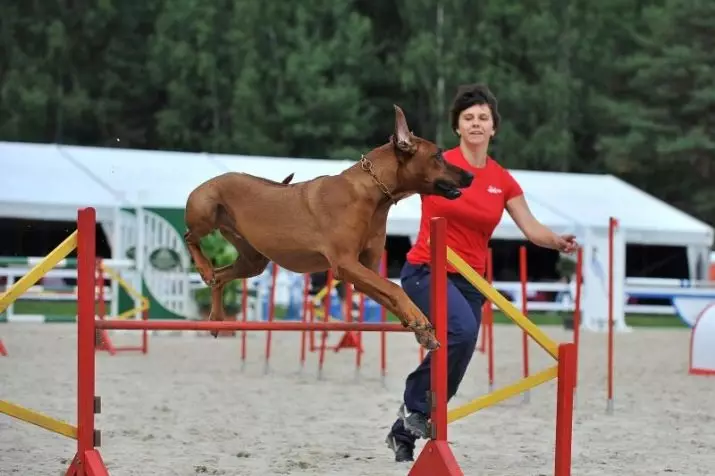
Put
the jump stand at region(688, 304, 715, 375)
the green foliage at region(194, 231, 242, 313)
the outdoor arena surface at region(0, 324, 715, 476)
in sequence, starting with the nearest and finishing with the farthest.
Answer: the outdoor arena surface at region(0, 324, 715, 476)
the jump stand at region(688, 304, 715, 375)
the green foliage at region(194, 231, 242, 313)

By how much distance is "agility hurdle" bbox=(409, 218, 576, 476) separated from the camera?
470 centimetres

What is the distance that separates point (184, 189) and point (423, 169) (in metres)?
17.9

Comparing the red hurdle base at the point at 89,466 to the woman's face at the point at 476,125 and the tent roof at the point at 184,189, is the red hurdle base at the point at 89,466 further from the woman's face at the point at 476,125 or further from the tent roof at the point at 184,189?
the tent roof at the point at 184,189

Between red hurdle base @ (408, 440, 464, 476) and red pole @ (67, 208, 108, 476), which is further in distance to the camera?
red hurdle base @ (408, 440, 464, 476)

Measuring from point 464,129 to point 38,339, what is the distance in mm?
10887

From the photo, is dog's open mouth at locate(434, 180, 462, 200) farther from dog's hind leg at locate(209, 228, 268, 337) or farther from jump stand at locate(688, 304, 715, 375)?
jump stand at locate(688, 304, 715, 375)

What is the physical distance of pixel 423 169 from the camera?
4484mm

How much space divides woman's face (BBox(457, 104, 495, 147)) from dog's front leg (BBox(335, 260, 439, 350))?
123 centimetres

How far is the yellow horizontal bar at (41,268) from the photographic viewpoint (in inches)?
182

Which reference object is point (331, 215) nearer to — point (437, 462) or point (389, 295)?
point (389, 295)

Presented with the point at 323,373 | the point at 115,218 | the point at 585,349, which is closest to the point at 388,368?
the point at 323,373

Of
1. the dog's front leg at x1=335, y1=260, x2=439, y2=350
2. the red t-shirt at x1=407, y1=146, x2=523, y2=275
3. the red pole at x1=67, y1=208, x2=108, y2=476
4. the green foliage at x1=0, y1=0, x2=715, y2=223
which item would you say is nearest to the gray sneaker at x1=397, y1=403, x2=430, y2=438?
the red t-shirt at x1=407, y1=146, x2=523, y2=275

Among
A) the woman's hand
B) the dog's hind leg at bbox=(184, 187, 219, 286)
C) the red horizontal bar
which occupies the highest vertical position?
the dog's hind leg at bbox=(184, 187, 219, 286)

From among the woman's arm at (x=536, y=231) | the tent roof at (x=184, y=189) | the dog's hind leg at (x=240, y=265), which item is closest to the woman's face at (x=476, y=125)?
the woman's arm at (x=536, y=231)
